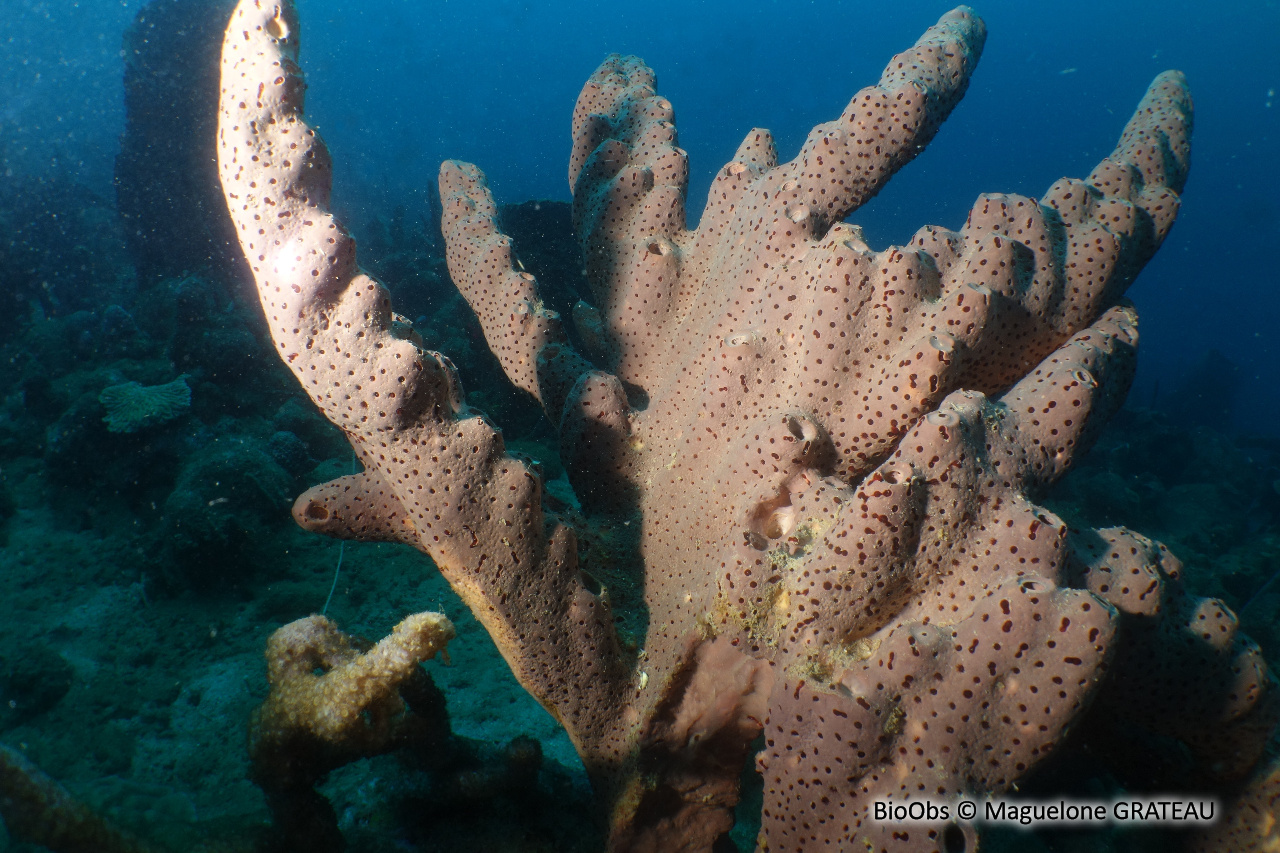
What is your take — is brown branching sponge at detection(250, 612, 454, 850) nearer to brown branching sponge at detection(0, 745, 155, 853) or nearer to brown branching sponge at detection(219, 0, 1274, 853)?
brown branching sponge at detection(219, 0, 1274, 853)

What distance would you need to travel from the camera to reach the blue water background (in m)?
44.3

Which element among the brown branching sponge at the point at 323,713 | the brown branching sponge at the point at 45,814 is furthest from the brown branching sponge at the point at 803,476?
the brown branching sponge at the point at 45,814

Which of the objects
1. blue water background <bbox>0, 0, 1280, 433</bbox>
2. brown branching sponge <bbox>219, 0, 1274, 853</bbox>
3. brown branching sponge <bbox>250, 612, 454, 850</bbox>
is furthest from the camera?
blue water background <bbox>0, 0, 1280, 433</bbox>

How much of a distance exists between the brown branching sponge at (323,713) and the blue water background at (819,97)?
30887mm

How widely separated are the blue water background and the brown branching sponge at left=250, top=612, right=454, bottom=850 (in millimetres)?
30887

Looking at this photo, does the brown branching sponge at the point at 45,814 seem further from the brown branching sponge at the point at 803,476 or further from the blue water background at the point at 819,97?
the blue water background at the point at 819,97

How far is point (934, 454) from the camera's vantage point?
5.90 feet

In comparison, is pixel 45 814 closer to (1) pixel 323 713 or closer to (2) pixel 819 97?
(1) pixel 323 713

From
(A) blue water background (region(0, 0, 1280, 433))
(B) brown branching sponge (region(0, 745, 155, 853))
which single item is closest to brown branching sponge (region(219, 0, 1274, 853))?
(B) brown branching sponge (region(0, 745, 155, 853))

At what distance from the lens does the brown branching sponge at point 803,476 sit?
169 cm

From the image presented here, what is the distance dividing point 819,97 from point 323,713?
308 ft

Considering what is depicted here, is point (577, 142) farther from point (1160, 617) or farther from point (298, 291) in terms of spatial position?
point (1160, 617)

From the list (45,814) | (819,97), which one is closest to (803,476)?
(45,814)

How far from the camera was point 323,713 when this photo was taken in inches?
75.7
